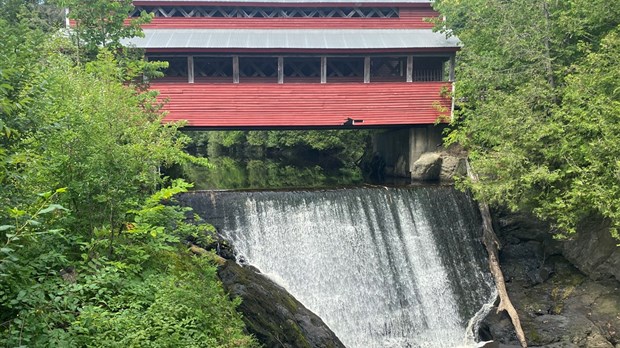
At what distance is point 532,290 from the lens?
1155 centimetres

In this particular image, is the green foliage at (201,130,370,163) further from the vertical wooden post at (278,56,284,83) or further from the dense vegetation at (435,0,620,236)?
the dense vegetation at (435,0,620,236)

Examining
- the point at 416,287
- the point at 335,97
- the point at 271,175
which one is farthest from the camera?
the point at 271,175

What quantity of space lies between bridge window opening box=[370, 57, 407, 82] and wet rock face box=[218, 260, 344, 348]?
1320 cm

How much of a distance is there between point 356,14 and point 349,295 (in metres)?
14.4

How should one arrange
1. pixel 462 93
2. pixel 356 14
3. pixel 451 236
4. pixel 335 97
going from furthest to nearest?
pixel 356 14, pixel 335 97, pixel 462 93, pixel 451 236

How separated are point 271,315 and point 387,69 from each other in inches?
591

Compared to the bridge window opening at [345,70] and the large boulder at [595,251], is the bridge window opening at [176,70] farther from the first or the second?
the large boulder at [595,251]

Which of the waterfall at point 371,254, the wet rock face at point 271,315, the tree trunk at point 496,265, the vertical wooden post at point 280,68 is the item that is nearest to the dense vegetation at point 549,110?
the tree trunk at point 496,265

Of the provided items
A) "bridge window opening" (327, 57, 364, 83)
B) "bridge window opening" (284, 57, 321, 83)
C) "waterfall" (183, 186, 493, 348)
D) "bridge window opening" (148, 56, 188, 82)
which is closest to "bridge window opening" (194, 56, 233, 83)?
"bridge window opening" (148, 56, 188, 82)

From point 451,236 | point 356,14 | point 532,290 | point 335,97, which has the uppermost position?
point 356,14

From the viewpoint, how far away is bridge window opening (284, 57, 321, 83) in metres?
19.1

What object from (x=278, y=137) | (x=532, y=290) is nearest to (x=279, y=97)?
(x=532, y=290)

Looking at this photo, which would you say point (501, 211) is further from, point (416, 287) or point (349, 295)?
point (349, 295)

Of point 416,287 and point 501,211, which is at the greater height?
point 501,211
